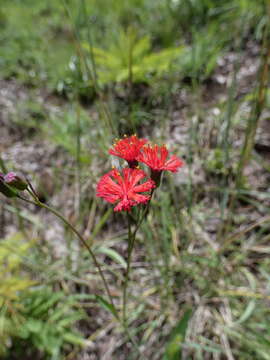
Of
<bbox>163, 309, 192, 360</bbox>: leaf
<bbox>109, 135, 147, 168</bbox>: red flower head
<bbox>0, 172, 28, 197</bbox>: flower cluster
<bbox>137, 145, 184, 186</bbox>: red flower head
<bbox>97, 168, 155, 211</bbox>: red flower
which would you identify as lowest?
<bbox>163, 309, 192, 360</bbox>: leaf

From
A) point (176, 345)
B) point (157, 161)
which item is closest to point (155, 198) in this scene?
A: point (157, 161)

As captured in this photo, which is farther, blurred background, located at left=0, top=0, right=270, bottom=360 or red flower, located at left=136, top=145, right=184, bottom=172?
blurred background, located at left=0, top=0, right=270, bottom=360

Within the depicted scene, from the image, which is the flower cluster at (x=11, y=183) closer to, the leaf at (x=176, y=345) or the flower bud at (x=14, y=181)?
the flower bud at (x=14, y=181)

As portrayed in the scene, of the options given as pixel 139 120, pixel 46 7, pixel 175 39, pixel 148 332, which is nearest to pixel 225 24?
pixel 175 39

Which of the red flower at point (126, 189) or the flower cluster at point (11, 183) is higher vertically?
the flower cluster at point (11, 183)

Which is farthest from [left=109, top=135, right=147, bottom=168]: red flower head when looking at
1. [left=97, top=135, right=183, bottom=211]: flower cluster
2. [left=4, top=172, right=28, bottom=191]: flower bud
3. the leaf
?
the leaf

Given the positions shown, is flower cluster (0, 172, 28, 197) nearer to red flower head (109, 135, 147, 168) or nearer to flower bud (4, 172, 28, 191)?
flower bud (4, 172, 28, 191)

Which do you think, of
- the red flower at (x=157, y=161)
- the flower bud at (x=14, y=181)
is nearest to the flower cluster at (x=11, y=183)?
the flower bud at (x=14, y=181)
